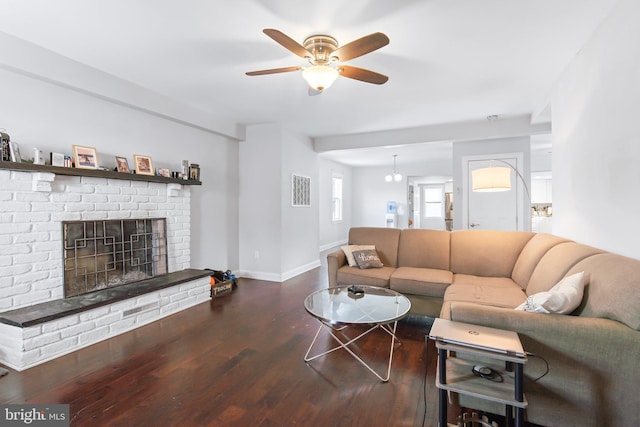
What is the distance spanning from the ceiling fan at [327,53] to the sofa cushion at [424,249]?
2037 millimetres

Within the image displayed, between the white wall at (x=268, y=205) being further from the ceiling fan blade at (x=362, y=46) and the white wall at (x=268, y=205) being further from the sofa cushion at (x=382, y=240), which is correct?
the ceiling fan blade at (x=362, y=46)

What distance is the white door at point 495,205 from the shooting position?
5.12 m

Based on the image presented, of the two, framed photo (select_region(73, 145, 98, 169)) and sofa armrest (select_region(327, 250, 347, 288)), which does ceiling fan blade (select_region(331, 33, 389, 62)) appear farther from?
framed photo (select_region(73, 145, 98, 169))

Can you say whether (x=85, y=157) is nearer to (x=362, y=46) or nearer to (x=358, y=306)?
(x=362, y=46)

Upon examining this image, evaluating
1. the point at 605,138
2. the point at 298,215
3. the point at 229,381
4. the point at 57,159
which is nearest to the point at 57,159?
the point at 57,159

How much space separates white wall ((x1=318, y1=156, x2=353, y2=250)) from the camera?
8031mm

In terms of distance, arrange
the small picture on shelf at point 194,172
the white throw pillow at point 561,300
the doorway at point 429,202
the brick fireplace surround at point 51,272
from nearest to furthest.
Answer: the white throw pillow at point 561,300
the brick fireplace surround at point 51,272
the small picture on shelf at point 194,172
the doorway at point 429,202

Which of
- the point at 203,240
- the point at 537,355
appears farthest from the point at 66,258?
the point at 537,355

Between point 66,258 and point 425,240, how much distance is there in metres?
3.75

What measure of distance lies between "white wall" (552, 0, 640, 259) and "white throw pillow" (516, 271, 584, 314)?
0.47 m

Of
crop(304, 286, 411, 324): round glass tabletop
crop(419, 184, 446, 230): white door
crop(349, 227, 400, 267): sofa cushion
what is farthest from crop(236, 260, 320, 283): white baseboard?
crop(419, 184, 446, 230): white door

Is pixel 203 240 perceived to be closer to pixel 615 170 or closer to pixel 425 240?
pixel 425 240

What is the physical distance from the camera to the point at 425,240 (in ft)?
12.3

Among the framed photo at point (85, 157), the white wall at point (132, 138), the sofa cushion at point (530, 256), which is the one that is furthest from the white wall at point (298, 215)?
the sofa cushion at point (530, 256)
